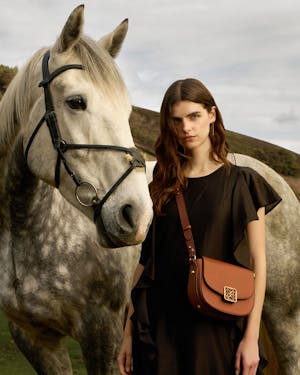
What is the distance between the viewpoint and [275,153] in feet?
38.1

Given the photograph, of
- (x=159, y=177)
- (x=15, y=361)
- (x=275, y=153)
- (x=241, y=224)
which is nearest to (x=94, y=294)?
(x=159, y=177)

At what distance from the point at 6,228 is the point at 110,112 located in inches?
51.3

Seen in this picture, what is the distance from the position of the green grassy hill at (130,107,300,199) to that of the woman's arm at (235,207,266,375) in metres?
5.69

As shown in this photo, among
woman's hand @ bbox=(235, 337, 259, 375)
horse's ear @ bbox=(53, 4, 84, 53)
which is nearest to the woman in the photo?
woman's hand @ bbox=(235, 337, 259, 375)

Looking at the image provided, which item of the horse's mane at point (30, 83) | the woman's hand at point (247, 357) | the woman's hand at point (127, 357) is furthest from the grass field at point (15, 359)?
the woman's hand at point (247, 357)

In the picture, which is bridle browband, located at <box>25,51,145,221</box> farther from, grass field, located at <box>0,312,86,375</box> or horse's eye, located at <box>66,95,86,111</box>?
grass field, located at <box>0,312,86,375</box>

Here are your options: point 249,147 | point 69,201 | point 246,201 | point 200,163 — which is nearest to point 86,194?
point 69,201

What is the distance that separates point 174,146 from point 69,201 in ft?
2.11

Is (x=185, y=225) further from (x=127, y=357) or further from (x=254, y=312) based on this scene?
(x=127, y=357)

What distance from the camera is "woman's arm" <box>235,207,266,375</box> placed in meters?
2.39

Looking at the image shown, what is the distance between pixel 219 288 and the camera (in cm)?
234

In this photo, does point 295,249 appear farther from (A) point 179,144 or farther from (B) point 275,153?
(B) point 275,153

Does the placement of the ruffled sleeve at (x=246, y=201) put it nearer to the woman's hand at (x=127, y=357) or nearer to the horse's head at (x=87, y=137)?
the horse's head at (x=87, y=137)

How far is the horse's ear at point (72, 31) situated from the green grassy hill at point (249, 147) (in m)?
5.15
